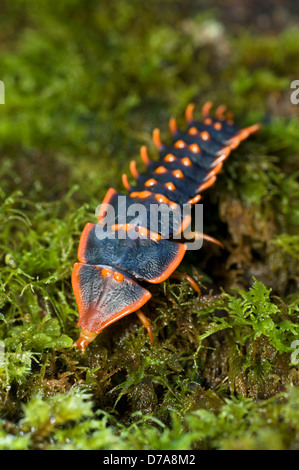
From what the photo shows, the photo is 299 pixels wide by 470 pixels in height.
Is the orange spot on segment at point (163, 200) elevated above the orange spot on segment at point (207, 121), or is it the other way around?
the orange spot on segment at point (207, 121)

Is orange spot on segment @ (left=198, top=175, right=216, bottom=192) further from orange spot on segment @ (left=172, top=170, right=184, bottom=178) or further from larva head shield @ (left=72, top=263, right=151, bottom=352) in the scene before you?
larva head shield @ (left=72, top=263, right=151, bottom=352)

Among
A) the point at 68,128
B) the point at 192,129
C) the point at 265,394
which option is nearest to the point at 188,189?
the point at 192,129

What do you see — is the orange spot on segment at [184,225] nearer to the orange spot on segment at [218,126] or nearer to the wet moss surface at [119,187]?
the wet moss surface at [119,187]

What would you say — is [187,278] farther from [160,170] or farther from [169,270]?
[160,170]

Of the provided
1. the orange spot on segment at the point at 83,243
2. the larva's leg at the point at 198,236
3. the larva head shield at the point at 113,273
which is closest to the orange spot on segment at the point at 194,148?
the larva's leg at the point at 198,236

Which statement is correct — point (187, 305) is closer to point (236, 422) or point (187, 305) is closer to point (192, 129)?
point (236, 422)

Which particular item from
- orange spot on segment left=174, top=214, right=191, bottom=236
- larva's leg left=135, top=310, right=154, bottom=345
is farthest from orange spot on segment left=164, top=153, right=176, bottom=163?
larva's leg left=135, top=310, right=154, bottom=345
